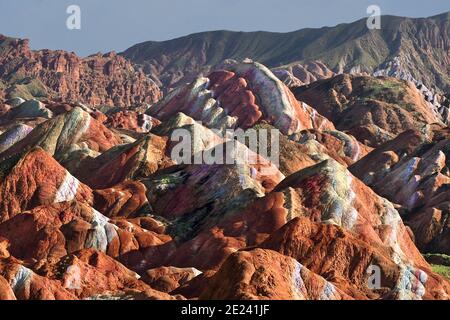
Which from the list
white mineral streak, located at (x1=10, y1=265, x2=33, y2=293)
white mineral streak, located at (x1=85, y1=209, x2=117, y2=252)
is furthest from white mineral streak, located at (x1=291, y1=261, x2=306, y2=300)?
white mineral streak, located at (x1=85, y1=209, x2=117, y2=252)

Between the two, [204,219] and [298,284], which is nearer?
[298,284]

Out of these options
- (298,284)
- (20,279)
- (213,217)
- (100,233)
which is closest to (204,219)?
(213,217)

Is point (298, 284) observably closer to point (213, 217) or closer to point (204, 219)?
point (213, 217)

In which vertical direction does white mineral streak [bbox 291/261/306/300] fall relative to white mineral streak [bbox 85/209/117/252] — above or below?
above

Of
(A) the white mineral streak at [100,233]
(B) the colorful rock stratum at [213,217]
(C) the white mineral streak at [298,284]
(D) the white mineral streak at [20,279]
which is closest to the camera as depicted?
(C) the white mineral streak at [298,284]

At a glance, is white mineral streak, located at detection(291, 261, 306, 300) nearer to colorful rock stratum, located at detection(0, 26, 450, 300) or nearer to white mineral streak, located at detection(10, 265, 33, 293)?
colorful rock stratum, located at detection(0, 26, 450, 300)

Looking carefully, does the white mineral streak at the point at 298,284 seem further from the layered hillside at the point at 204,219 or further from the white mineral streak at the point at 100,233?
the white mineral streak at the point at 100,233

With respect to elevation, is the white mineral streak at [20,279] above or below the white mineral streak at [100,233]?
above

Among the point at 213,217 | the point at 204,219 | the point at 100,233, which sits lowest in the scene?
the point at 204,219

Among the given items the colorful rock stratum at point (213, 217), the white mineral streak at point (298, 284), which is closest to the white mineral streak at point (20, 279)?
the colorful rock stratum at point (213, 217)

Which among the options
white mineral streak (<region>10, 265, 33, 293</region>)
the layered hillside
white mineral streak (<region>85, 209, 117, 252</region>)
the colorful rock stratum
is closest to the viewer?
white mineral streak (<region>10, 265, 33, 293</region>)

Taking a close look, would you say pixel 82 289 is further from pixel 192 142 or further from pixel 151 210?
pixel 192 142
